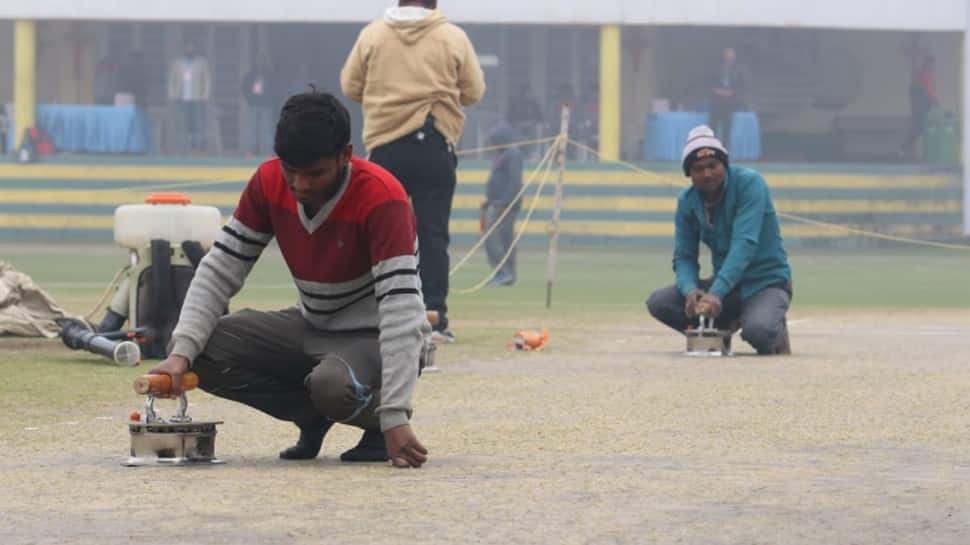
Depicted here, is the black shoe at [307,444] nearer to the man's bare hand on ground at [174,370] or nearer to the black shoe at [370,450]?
the black shoe at [370,450]

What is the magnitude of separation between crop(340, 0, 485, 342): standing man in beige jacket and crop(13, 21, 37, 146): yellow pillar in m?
23.1

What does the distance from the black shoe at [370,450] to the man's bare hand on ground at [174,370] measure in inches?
21.9

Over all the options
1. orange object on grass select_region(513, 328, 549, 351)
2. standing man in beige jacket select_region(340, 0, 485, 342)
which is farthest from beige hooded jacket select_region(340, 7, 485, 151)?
orange object on grass select_region(513, 328, 549, 351)

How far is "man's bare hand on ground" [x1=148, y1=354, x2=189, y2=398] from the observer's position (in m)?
6.37

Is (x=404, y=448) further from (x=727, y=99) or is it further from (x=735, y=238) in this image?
(x=727, y=99)

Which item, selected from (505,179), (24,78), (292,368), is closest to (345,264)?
(292,368)

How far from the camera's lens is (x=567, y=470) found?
21.3 ft

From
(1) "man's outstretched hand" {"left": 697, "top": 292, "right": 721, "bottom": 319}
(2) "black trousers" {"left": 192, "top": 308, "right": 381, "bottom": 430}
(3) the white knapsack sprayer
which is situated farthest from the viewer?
(1) "man's outstretched hand" {"left": 697, "top": 292, "right": 721, "bottom": 319}

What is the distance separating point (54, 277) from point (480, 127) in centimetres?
1703

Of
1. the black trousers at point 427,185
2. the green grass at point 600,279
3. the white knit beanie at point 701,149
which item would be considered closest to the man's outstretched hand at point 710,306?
the white knit beanie at point 701,149

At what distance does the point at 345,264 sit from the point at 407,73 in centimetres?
538

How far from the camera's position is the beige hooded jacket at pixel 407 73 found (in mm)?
11836

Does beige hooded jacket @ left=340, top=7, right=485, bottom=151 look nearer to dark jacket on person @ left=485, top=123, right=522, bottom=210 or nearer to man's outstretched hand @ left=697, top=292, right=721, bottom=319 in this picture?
man's outstretched hand @ left=697, top=292, right=721, bottom=319

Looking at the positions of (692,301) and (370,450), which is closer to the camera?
(370,450)
